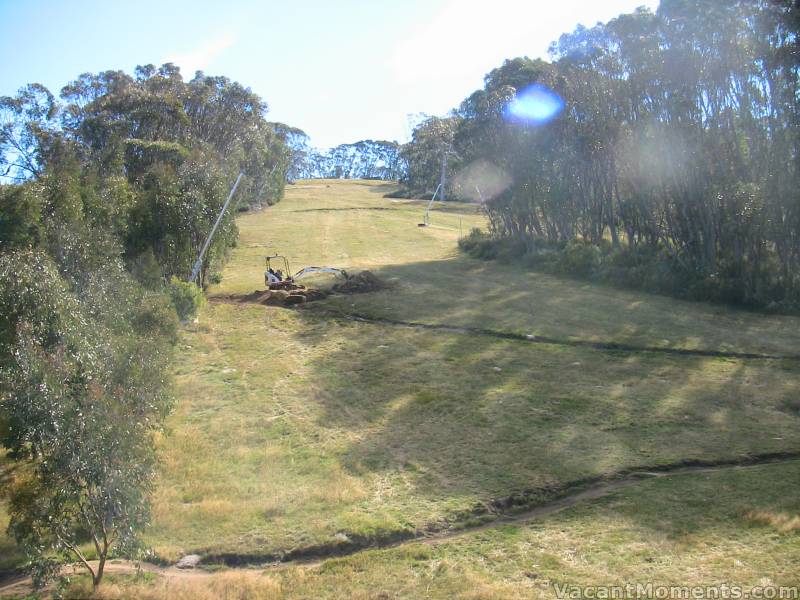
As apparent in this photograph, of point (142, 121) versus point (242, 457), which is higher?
point (142, 121)

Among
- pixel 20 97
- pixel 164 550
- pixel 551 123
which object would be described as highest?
pixel 20 97

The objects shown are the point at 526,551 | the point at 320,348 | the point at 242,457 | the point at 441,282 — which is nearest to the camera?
the point at 526,551

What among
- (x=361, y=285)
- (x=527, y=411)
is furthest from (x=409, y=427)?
(x=361, y=285)

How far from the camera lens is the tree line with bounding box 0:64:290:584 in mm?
8836

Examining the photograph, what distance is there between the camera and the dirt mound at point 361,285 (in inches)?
1179

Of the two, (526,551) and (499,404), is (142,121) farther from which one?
(526,551)

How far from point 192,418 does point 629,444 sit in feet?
32.3

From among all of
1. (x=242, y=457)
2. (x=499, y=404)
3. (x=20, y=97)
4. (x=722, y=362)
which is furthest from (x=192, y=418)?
(x=20, y=97)

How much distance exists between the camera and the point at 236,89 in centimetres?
5228

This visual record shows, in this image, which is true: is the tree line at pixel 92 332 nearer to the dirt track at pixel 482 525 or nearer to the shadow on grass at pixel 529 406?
the dirt track at pixel 482 525

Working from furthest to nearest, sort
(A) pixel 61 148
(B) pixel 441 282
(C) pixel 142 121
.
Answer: (C) pixel 142 121
(A) pixel 61 148
(B) pixel 441 282

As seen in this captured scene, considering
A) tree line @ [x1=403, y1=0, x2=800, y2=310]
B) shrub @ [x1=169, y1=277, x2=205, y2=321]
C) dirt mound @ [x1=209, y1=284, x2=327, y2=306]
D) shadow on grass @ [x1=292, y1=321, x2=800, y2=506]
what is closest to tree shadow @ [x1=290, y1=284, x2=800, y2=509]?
shadow on grass @ [x1=292, y1=321, x2=800, y2=506]

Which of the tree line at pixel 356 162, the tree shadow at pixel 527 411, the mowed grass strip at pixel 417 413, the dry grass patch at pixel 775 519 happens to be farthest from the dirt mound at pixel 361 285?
the tree line at pixel 356 162

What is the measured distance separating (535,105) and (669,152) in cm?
976
